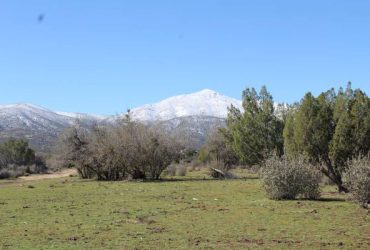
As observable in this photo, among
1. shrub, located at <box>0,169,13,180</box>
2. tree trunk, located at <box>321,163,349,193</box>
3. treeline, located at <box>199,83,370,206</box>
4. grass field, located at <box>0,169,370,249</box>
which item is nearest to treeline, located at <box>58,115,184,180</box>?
shrub, located at <box>0,169,13,180</box>

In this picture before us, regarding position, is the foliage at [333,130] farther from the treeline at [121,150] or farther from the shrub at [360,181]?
the treeline at [121,150]

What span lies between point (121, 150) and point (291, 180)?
23.0 meters

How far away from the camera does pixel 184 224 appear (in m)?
17.2

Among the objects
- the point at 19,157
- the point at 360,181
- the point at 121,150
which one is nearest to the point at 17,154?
the point at 19,157

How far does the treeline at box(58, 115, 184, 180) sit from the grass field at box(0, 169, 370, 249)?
19.5 meters

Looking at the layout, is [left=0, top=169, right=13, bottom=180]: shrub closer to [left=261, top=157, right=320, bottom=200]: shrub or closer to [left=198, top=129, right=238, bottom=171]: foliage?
[left=198, top=129, right=238, bottom=171]: foliage

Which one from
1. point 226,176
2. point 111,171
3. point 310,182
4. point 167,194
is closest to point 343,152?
point 310,182

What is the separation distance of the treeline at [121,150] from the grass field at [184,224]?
1947 cm

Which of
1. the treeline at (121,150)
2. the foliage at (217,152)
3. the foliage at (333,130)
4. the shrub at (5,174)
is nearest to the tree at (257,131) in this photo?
the treeline at (121,150)

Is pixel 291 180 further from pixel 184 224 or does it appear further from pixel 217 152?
pixel 217 152

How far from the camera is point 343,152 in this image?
94.2 feet

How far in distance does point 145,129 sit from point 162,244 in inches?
1364

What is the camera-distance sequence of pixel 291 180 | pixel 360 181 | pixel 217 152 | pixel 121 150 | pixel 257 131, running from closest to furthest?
pixel 360 181 → pixel 291 180 → pixel 121 150 → pixel 257 131 → pixel 217 152

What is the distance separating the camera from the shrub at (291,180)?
82.1 feet
